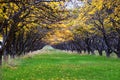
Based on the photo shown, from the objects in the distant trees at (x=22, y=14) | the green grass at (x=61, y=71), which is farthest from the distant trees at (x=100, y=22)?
the green grass at (x=61, y=71)

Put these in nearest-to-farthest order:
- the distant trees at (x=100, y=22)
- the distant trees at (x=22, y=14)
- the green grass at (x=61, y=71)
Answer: the distant trees at (x=22, y=14), the green grass at (x=61, y=71), the distant trees at (x=100, y=22)

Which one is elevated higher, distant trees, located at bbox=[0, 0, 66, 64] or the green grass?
distant trees, located at bbox=[0, 0, 66, 64]

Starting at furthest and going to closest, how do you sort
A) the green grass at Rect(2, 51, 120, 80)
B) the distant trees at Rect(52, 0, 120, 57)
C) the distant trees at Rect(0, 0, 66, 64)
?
the distant trees at Rect(52, 0, 120, 57) < the green grass at Rect(2, 51, 120, 80) < the distant trees at Rect(0, 0, 66, 64)

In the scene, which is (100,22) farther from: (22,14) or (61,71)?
(22,14)

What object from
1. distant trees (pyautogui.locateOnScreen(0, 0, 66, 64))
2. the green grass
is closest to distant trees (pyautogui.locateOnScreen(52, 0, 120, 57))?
distant trees (pyautogui.locateOnScreen(0, 0, 66, 64))

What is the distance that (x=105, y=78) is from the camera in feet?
71.2

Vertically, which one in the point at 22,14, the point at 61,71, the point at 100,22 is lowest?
the point at 61,71

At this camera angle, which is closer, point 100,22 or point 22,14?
point 22,14

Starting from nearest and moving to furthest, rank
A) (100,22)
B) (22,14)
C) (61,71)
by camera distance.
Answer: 1. (61,71)
2. (22,14)
3. (100,22)

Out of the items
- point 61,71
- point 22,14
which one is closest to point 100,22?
point 61,71

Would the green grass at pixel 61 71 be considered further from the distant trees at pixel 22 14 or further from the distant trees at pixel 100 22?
the distant trees at pixel 100 22

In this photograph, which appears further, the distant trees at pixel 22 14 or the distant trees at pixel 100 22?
the distant trees at pixel 100 22

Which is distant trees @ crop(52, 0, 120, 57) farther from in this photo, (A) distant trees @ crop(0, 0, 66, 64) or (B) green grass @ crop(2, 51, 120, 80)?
(B) green grass @ crop(2, 51, 120, 80)

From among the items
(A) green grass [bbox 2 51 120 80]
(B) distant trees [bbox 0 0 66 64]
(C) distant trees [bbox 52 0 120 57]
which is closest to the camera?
(B) distant trees [bbox 0 0 66 64]
